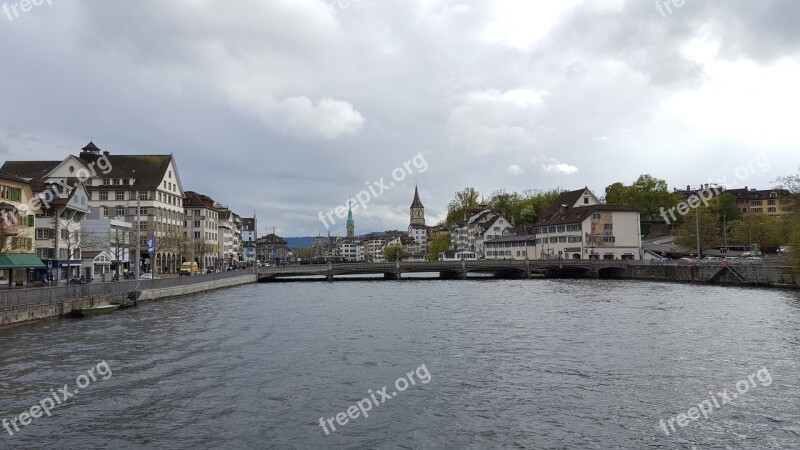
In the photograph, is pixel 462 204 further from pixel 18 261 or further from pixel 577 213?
pixel 18 261

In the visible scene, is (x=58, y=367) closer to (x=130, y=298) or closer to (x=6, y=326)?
(x=6, y=326)

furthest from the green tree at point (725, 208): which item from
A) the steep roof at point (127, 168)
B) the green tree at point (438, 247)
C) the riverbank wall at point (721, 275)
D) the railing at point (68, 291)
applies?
the railing at point (68, 291)

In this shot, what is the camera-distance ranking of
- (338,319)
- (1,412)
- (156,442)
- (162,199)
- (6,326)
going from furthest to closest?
(162,199) → (338,319) → (6,326) → (1,412) → (156,442)

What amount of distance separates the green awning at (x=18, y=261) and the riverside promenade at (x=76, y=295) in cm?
425

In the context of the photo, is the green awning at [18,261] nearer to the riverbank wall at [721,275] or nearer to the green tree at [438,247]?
the riverbank wall at [721,275]

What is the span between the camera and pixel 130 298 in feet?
150

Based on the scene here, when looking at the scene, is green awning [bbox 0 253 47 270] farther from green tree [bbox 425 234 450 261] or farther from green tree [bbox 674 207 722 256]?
green tree [bbox 425 234 450 261]

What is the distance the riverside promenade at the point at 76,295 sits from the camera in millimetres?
31884

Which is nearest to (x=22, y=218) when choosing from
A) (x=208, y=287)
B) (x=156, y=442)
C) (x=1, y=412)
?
(x=208, y=287)

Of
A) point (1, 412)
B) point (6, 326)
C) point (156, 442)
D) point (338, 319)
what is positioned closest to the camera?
point (156, 442)

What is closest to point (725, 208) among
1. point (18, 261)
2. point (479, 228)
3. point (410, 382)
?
point (479, 228)

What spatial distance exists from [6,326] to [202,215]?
7507 centimetres

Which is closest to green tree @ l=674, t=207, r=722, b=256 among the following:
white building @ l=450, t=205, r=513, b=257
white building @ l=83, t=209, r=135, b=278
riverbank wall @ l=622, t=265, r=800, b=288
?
riverbank wall @ l=622, t=265, r=800, b=288

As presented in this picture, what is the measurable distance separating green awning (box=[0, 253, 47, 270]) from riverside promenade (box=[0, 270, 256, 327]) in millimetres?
4249
